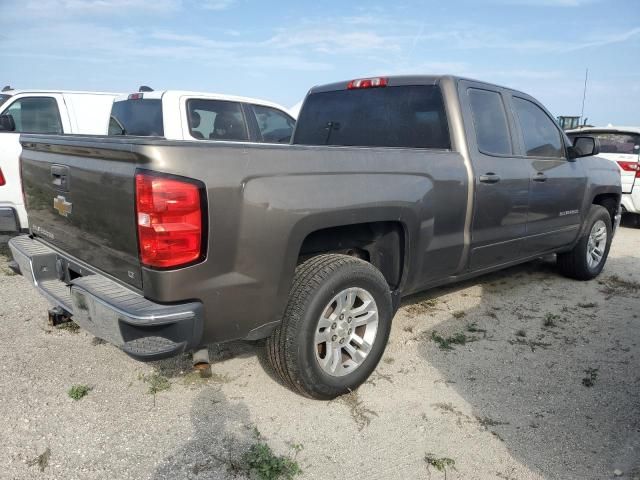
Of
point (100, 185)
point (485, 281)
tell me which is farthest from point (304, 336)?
point (485, 281)

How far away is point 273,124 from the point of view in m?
6.86

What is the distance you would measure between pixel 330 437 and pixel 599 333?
2571 mm

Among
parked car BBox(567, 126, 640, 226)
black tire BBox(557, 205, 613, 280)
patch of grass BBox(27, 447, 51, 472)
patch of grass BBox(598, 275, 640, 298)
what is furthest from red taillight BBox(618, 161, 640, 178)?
patch of grass BBox(27, 447, 51, 472)

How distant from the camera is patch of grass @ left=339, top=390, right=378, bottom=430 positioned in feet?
8.75

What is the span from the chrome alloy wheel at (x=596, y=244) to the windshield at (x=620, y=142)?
363 centimetres

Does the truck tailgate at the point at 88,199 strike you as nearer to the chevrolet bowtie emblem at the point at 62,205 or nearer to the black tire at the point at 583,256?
the chevrolet bowtie emblem at the point at 62,205

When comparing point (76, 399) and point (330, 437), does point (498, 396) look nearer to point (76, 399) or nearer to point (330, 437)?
point (330, 437)

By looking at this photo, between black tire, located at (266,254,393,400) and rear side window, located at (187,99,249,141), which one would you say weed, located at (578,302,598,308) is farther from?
rear side window, located at (187,99,249,141)

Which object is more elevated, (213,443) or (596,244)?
(596,244)

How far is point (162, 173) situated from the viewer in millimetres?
2051

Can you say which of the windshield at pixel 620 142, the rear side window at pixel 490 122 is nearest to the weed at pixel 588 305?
the rear side window at pixel 490 122

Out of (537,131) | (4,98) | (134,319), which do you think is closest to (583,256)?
(537,131)

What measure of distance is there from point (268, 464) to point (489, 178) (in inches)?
97.4

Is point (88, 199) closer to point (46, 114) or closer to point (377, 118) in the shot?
point (377, 118)
